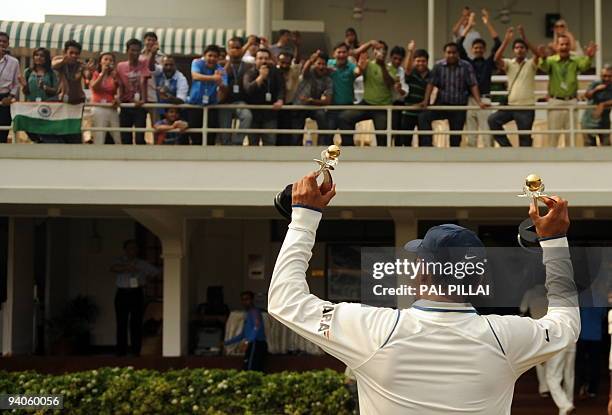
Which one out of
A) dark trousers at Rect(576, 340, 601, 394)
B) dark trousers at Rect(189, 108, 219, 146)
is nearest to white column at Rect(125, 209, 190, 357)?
dark trousers at Rect(189, 108, 219, 146)

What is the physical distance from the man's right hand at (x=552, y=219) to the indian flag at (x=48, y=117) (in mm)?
10262

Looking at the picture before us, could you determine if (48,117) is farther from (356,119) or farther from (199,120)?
(356,119)

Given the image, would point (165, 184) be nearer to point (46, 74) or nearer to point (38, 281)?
point (46, 74)

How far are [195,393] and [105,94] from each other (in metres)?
4.01

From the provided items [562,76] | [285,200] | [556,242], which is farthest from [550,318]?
[562,76]

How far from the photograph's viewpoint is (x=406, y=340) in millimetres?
3197

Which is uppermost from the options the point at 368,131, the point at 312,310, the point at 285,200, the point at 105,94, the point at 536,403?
the point at 105,94

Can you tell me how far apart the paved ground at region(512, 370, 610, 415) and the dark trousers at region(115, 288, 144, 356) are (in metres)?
5.81

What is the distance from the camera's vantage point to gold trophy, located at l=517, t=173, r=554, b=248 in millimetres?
3305

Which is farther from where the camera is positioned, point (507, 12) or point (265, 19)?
point (507, 12)

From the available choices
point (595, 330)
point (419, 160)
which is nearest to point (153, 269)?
point (419, 160)

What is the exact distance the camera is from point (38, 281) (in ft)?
58.7

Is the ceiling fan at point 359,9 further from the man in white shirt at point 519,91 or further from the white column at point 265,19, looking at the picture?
the man in white shirt at point 519,91

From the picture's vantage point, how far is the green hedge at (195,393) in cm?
1205
